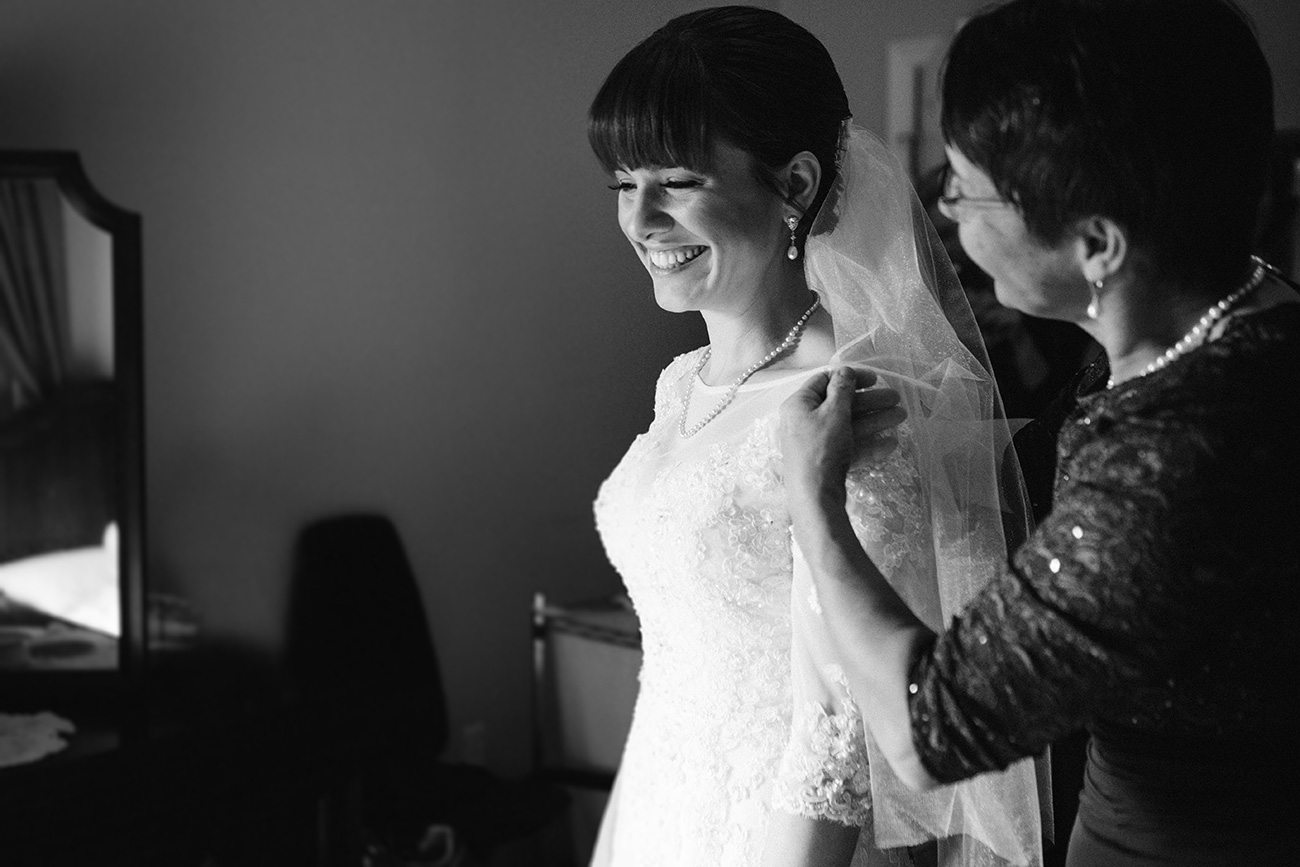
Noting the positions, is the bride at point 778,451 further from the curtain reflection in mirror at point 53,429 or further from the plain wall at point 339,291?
the curtain reflection in mirror at point 53,429

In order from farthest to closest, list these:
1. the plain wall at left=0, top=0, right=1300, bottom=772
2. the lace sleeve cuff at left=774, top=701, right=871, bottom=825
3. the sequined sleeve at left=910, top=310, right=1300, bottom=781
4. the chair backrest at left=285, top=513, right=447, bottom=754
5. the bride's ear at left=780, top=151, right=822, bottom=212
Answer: the chair backrest at left=285, top=513, right=447, bottom=754 → the plain wall at left=0, top=0, right=1300, bottom=772 → the bride's ear at left=780, top=151, right=822, bottom=212 → the lace sleeve cuff at left=774, top=701, right=871, bottom=825 → the sequined sleeve at left=910, top=310, right=1300, bottom=781

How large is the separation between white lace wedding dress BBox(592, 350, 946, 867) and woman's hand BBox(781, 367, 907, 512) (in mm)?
90

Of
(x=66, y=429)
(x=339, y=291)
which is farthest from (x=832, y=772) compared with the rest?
(x=339, y=291)

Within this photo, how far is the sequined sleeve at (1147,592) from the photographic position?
0.67 metres

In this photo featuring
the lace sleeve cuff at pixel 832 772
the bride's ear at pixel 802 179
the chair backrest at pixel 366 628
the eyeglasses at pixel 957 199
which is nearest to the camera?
the eyeglasses at pixel 957 199

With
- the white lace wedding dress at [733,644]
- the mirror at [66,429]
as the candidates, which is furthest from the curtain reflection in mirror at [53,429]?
the white lace wedding dress at [733,644]

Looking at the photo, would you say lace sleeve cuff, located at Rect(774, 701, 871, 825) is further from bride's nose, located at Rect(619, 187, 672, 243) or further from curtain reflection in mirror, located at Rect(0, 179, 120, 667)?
curtain reflection in mirror, located at Rect(0, 179, 120, 667)

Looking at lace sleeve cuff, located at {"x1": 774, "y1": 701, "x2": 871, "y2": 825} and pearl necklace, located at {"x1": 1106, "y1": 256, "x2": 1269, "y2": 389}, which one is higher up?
pearl necklace, located at {"x1": 1106, "y1": 256, "x2": 1269, "y2": 389}

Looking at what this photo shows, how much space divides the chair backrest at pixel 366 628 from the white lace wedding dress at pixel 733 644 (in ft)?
4.60

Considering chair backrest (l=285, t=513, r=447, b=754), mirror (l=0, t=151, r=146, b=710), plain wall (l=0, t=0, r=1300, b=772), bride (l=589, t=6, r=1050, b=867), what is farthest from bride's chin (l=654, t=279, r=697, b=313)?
chair backrest (l=285, t=513, r=447, b=754)

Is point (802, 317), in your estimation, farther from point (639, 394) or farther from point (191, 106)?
point (191, 106)

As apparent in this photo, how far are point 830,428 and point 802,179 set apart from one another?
320 mm

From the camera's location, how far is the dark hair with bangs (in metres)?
1.06

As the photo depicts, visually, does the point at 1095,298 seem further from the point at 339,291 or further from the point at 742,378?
the point at 339,291
